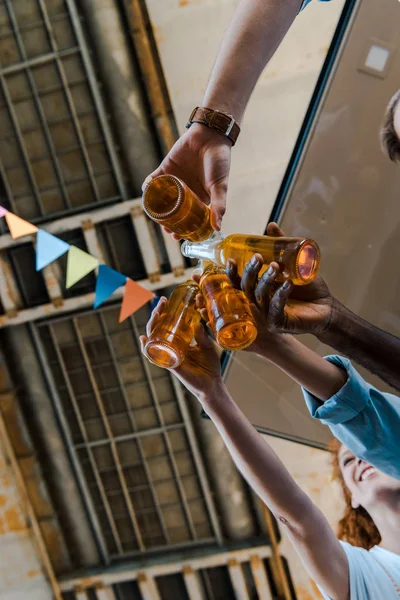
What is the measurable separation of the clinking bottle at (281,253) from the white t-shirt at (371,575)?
3.60 ft

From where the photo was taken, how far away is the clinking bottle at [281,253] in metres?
1.23

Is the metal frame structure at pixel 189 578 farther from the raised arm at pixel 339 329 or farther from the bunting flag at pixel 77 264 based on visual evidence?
the raised arm at pixel 339 329

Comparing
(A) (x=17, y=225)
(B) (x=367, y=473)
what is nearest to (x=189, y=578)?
(B) (x=367, y=473)

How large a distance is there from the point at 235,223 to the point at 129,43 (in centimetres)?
150

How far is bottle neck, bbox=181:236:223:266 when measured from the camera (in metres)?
1.44

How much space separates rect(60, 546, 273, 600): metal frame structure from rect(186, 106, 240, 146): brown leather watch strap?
11.5 ft

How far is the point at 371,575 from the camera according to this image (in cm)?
179

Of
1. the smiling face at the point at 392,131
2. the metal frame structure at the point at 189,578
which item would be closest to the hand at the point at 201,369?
the smiling face at the point at 392,131

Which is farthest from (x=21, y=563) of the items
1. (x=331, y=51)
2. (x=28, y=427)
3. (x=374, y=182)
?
(x=331, y=51)

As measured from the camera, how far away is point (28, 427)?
14.0 feet

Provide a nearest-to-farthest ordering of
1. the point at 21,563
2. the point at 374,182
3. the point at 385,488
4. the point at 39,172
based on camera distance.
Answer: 1. the point at 385,488
2. the point at 374,182
3. the point at 39,172
4. the point at 21,563

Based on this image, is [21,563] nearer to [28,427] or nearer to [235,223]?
[28,427]

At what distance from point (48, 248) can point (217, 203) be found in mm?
2106

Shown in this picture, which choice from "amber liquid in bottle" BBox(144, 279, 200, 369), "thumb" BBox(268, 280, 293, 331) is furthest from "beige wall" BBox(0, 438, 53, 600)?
"thumb" BBox(268, 280, 293, 331)
